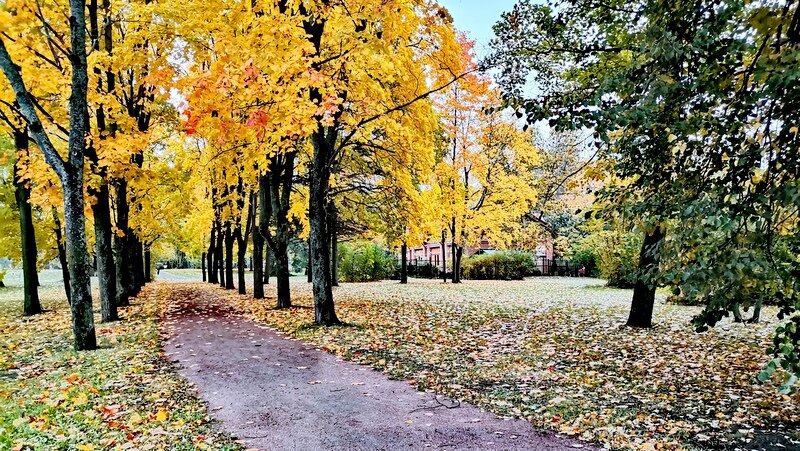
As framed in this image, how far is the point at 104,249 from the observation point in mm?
10586

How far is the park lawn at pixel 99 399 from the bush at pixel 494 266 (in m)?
24.9

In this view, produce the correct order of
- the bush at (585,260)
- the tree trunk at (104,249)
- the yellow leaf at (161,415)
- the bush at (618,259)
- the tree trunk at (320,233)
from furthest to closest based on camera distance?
the bush at (585,260)
the bush at (618,259)
the tree trunk at (104,249)
the tree trunk at (320,233)
the yellow leaf at (161,415)

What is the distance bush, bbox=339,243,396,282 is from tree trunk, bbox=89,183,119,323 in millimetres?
19800

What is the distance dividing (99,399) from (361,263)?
26.0 metres

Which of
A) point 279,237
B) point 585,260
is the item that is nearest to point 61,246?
point 279,237

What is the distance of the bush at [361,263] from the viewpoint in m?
31.2

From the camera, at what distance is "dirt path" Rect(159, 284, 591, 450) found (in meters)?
4.13

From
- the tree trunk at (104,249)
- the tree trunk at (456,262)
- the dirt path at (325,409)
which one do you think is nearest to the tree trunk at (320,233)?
the dirt path at (325,409)

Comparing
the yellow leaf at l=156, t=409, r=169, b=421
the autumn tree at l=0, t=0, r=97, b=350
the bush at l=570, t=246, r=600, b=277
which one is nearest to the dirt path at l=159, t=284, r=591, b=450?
the yellow leaf at l=156, t=409, r=169, b=421

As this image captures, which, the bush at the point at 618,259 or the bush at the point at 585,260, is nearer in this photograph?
the bush at the point at 618,259

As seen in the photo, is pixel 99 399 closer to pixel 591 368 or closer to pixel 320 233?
pixel 320 233

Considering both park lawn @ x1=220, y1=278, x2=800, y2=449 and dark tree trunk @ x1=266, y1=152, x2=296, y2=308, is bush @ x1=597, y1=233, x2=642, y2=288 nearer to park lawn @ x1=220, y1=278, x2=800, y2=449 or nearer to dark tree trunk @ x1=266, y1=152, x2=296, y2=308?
park lawn @ x1=220, y1=278, x2=800, y2=449

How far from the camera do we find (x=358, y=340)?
8.70 meters

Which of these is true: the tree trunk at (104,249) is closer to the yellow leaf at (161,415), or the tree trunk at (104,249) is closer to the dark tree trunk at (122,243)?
the dark tree trunk at (122,243)
